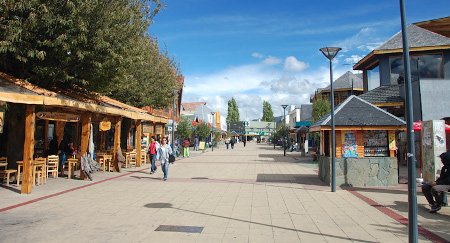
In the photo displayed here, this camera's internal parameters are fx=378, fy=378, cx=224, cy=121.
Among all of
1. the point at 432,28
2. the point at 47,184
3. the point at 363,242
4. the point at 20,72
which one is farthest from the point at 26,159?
the point at 432,28

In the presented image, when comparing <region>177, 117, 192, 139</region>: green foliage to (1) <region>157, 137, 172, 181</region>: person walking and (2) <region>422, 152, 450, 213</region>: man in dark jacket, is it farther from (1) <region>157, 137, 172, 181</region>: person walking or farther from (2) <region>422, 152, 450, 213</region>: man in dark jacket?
(2) <region>422, 152, 450, 213</region>: man in dark jacket

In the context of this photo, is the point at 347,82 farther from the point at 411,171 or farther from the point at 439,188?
the point at 411,171

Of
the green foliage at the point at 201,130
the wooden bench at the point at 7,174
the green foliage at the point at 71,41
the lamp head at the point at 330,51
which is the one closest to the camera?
the green foliage at the point at 71,41

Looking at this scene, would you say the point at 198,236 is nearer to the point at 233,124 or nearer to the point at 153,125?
the point at 153,125

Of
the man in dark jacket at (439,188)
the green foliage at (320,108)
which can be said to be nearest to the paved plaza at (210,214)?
the man in dark jacket at (439,188)

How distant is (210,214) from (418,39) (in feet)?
64.6

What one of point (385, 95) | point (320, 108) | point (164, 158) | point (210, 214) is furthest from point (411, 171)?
point (320, 108)

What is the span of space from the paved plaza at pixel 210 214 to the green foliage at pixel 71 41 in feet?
12.6

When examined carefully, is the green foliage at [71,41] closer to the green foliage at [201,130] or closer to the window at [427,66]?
the window at [427,66]

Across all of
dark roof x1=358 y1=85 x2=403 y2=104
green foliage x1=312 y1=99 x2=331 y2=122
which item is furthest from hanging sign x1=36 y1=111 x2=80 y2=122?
green foliage x1=312 y1=99 x2=331 y2=122

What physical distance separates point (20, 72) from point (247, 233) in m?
10.1

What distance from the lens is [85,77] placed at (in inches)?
527

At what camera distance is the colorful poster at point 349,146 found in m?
12.9

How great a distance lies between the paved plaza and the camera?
6465 mm
